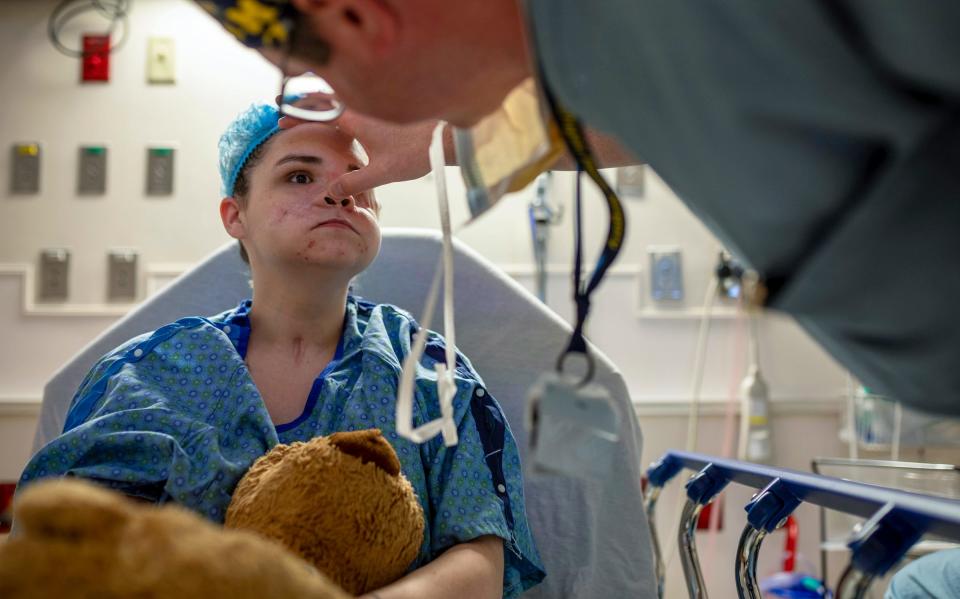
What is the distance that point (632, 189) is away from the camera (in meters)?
3.12

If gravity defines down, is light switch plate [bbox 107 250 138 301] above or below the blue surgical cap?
below

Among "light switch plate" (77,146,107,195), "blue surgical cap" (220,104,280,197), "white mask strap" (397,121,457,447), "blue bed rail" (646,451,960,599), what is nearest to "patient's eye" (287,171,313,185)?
"blue surgical cap" (220,104,280,197)

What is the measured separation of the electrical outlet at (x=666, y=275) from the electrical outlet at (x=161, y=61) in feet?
5.94

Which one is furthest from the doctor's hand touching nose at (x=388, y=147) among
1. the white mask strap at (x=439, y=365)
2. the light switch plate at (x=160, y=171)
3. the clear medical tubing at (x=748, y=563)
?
the light switch plate at (x=160, y=171)

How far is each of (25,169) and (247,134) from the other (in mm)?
1745

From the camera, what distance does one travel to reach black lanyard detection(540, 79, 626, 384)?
71cm

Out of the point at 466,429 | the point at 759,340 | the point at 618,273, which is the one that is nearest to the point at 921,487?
the point at 759,340

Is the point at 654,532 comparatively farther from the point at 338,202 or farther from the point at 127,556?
the point at 127,556

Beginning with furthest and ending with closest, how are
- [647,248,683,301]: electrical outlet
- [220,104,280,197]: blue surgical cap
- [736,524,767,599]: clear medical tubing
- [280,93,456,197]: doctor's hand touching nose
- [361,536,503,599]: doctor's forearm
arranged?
1. [647,248,683,301]: electrical outlet
2. [220,104,280,197]: blue surgical cap
3. [280,93,456,197]: doctor's hand touching nose
4. [361,536,503,599]: doctor's forearm
5. [736,524,767,599]: clear medical tubing

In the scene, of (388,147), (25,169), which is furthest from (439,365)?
(25,169)

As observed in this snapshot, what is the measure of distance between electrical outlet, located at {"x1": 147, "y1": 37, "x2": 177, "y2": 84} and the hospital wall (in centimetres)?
3

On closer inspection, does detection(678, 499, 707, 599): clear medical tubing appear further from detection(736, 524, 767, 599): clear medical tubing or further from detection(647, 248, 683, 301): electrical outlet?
detection(647, 248, 683, 301): electrical outlet

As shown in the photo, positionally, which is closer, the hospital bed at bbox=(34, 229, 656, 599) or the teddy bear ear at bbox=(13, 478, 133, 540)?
the teddy bear ear at bbox=(13, 478, 133, 540)

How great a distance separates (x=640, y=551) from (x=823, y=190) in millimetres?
1229
